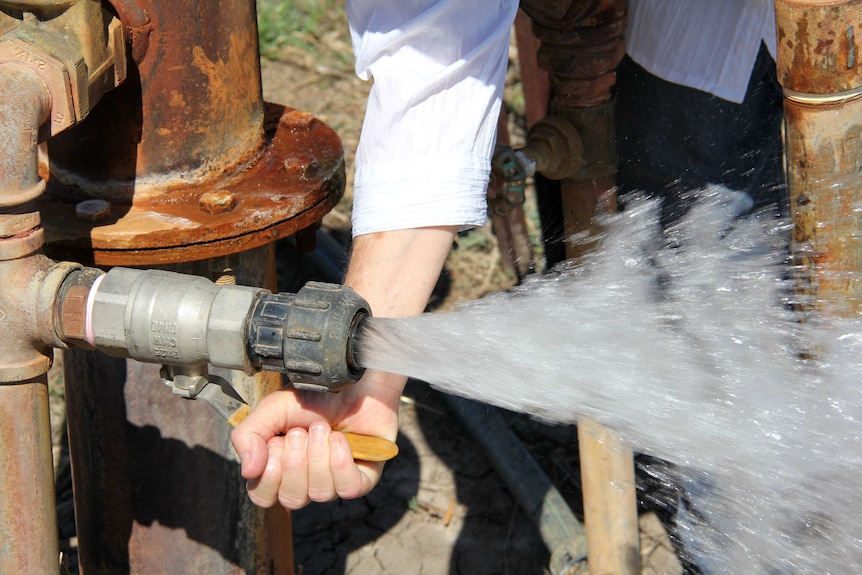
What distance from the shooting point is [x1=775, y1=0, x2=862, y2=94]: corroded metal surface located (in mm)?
1165

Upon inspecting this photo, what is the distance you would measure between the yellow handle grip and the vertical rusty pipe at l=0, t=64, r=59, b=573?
0.74 feet

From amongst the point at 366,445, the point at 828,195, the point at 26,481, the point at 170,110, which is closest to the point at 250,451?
the point at 366,445

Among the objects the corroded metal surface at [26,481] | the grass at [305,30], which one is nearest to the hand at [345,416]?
the corroded metal surface at [26,481]

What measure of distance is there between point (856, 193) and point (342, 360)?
678 millimetres

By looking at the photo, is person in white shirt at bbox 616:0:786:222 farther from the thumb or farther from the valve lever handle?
the thumb

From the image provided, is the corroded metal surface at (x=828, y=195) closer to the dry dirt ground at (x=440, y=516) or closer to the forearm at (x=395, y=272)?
the forearm at (x=395, y=272)

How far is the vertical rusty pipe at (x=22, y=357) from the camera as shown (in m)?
1.11

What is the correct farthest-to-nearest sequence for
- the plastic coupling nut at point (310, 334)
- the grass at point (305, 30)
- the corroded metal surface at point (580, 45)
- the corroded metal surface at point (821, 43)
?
1. the grass at point (305, 30)
2. the corroded metal surface at point (580, 45)
3. the corroded metal surface at point (821, 43)
4. the plastic coupling nut at point (310, 334)

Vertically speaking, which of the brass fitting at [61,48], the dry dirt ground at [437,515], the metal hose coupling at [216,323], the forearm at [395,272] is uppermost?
the brass fitting at [61,48]

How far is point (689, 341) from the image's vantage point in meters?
1.52

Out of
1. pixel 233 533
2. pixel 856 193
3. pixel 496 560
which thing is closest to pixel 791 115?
pixel 856 193

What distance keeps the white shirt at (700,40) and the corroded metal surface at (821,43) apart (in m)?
0.45

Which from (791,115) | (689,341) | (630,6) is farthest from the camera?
(630,6)

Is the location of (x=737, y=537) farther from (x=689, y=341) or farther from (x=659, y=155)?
(x=659, y=155)
